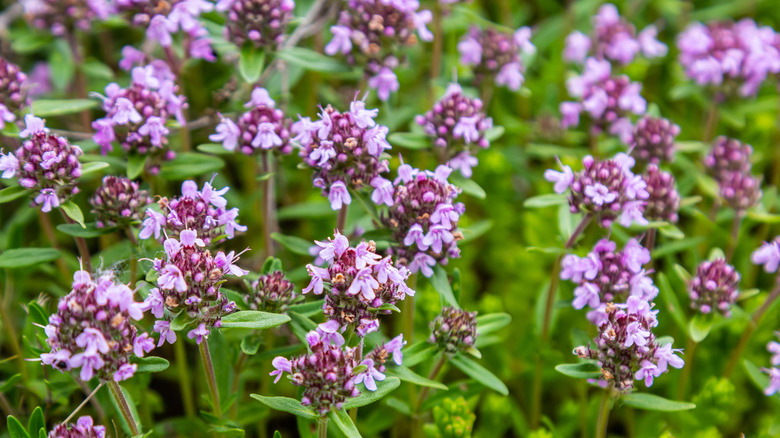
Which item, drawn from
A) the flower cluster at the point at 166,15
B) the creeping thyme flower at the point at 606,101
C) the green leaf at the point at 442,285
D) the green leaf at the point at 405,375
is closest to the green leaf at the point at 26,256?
the flower cluster at the point at 166,15

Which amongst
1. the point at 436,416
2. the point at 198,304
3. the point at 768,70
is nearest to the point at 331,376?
the point at 198,304

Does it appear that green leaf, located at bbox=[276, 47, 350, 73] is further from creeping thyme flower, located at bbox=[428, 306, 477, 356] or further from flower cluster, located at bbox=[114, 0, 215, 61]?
creeping thyme flower, located at bbox=[428, 306, 477, 356]

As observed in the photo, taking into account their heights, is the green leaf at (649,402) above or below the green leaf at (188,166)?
below

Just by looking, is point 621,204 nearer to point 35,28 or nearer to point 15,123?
point 15,123

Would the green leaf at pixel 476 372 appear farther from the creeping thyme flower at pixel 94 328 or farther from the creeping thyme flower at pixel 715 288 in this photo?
the creeping thyme flower at pixel 94 328

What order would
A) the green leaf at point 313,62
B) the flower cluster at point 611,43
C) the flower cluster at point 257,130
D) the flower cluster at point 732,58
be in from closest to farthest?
1. the flower cluster at point 257,130
2. the green leaf at point 313,62
3. the flower cluster at point 732,58
4. the flower cluster at point 611,43

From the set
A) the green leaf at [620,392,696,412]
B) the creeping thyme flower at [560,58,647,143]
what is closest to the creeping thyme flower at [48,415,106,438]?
the green leaf at [620,392,696,412]

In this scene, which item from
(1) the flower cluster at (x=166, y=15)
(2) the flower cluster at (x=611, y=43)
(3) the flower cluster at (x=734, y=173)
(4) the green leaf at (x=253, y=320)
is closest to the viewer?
(4) the green leaf at (x=253, y=320)
